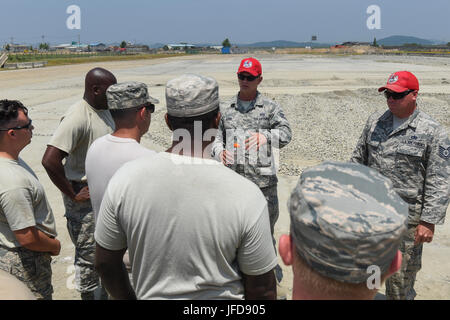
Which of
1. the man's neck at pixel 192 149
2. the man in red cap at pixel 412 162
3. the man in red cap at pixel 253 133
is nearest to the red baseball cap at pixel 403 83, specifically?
the man in red cap at pixel 412 162

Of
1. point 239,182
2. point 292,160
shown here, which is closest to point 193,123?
point 239,182

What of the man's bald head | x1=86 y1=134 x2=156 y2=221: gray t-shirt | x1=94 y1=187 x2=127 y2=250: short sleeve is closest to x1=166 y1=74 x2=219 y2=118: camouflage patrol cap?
x1=94 y1=187 x2=127 y2=250: short sleeve

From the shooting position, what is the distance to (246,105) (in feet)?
11.6

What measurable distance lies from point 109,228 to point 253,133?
2.06m

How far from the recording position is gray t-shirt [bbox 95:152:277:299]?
4.62 feet

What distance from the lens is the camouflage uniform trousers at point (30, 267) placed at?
2.19m

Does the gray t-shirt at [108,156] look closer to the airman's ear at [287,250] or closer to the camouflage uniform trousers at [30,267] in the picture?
the camouflage uniform trousers at [30,267]

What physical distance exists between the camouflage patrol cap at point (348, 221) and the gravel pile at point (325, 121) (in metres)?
5.80

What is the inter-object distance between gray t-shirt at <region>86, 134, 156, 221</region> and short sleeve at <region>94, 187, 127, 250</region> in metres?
0.59

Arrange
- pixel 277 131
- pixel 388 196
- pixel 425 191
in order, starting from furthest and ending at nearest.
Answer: pixel 277 131 < pixel 425 191 < pixel 388 196

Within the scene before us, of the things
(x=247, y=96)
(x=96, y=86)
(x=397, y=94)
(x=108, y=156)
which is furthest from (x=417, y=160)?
(x=96, y=86)

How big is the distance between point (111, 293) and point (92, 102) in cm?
161

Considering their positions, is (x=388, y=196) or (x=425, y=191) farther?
(x=425, y=191)
